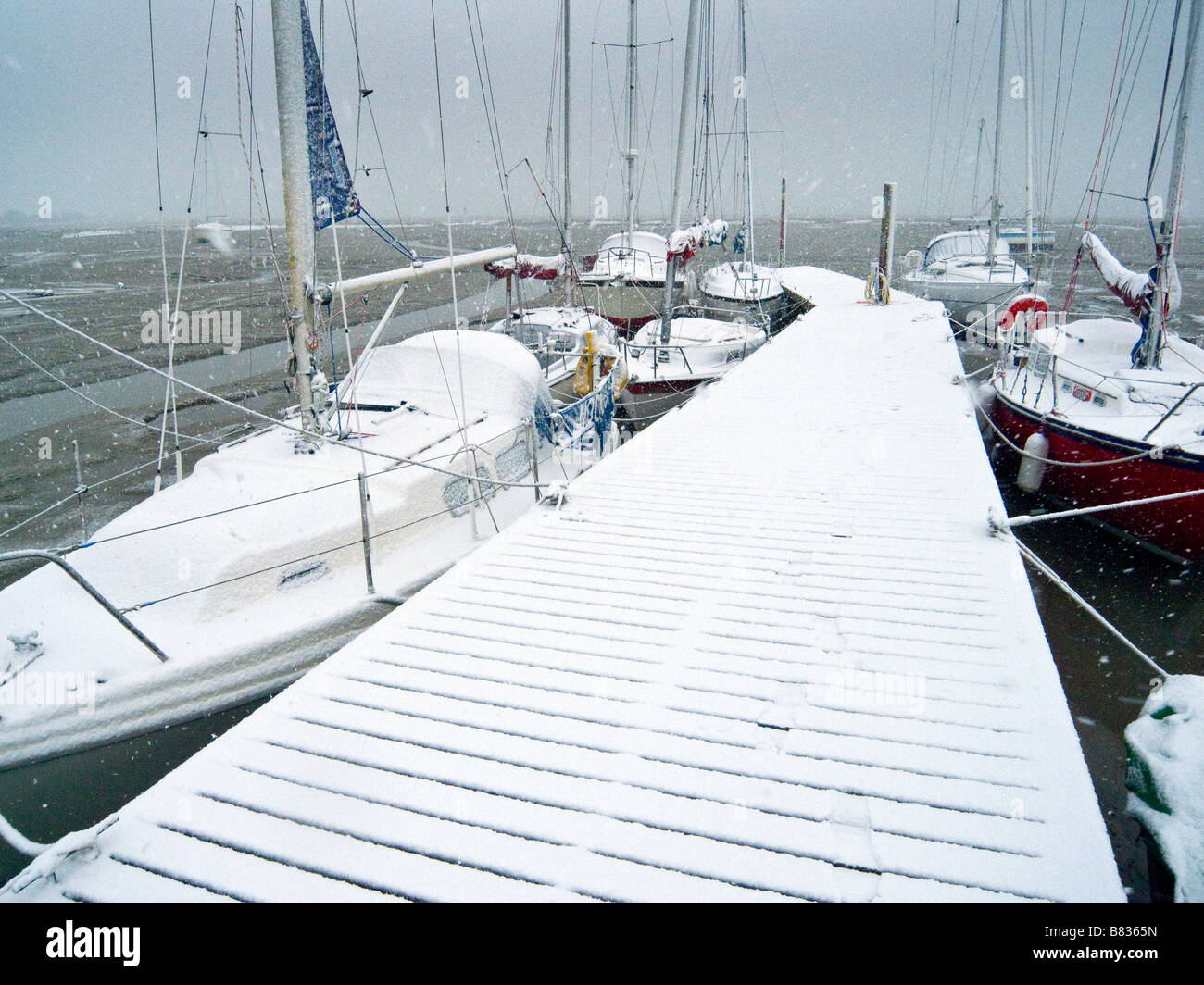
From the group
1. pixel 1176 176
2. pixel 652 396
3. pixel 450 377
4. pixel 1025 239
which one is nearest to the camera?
pixel 450 377

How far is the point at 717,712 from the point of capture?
337 cm

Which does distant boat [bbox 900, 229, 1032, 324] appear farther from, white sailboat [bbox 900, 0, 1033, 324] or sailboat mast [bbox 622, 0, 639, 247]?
sailboat mast [bbox 622, 0, 639, 247]

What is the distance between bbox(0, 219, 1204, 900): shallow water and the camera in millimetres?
4621

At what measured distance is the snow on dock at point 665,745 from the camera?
8.18ft

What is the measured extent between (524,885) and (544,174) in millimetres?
15776

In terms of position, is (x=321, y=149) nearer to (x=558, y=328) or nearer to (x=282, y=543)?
(x=282, y=543)

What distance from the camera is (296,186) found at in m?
6.77

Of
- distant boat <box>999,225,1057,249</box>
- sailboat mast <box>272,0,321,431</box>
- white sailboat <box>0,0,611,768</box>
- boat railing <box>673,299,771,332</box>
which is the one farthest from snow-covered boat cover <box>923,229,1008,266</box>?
sailboat mast <box>272,0,321,431</box>

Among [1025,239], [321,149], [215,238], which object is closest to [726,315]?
[215,238]

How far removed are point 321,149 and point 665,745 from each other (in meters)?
6.75

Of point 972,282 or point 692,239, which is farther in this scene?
point 972,282
